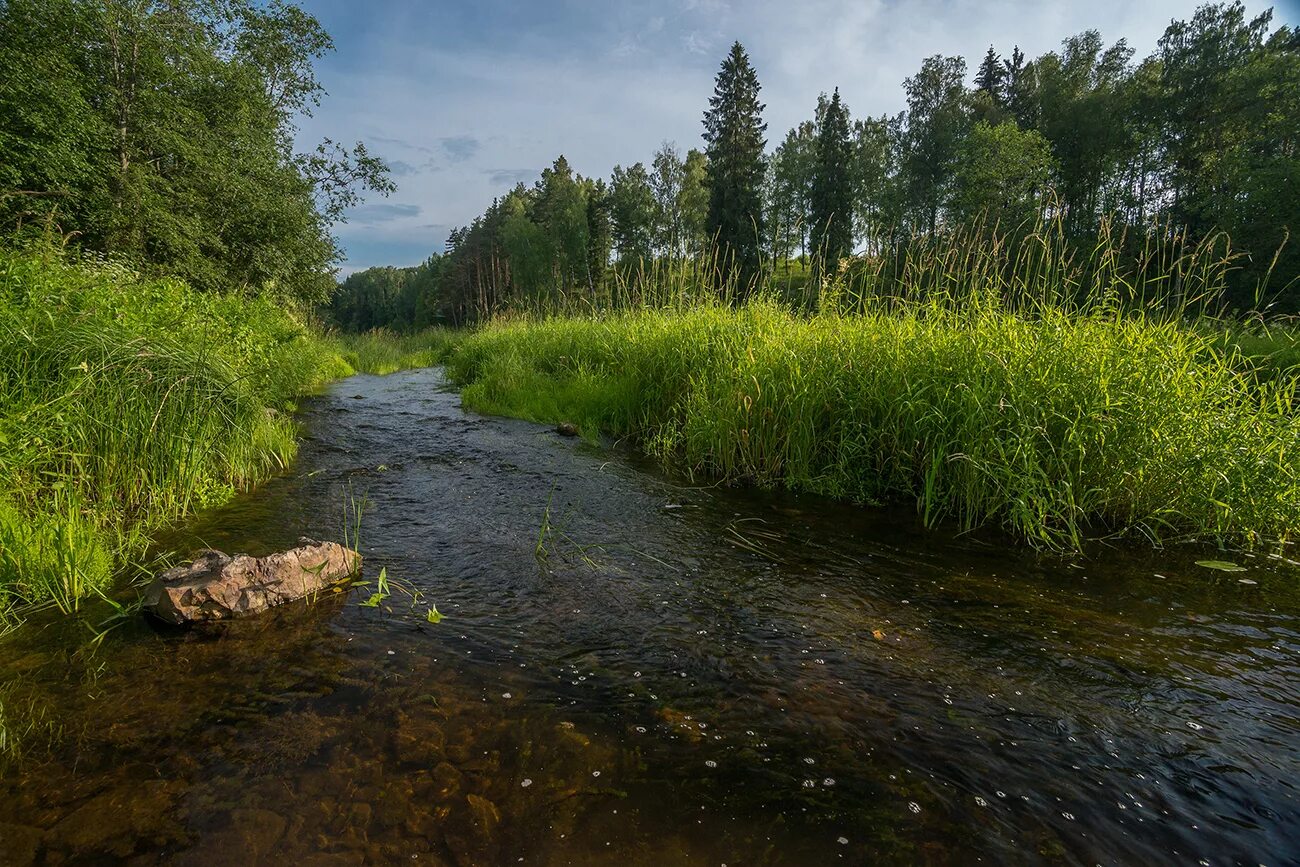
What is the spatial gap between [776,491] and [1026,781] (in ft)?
12.0

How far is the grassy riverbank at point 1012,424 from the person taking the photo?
4.03m

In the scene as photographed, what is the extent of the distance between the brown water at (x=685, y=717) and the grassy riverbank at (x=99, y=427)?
46 cm

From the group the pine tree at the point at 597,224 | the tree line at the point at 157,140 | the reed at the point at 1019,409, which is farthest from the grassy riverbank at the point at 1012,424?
the pine tree at the point at 597,224

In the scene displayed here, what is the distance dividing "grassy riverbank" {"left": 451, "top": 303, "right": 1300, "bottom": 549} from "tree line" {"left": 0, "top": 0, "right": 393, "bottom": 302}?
941 cm

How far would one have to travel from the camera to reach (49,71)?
10.5 meters

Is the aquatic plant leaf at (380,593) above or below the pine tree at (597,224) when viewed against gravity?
below

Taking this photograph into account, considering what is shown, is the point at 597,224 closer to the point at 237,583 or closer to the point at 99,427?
the point at 99,427

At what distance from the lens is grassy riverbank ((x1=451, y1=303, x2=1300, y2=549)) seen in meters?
4.03

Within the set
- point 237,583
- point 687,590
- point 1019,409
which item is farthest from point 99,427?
point 1019,409

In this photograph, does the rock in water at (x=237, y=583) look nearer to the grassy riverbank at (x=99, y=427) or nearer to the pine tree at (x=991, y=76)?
the grassy riverbank at (x=99, y=427)

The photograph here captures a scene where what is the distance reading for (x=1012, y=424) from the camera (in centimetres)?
434

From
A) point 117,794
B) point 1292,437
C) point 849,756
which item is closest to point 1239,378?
point 1292,437

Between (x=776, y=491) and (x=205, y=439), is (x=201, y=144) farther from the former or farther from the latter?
(x=776, y=491)

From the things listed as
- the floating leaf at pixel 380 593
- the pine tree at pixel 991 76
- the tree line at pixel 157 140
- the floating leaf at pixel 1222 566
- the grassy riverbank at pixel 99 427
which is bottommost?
the floating leaf at pixel 380 593
